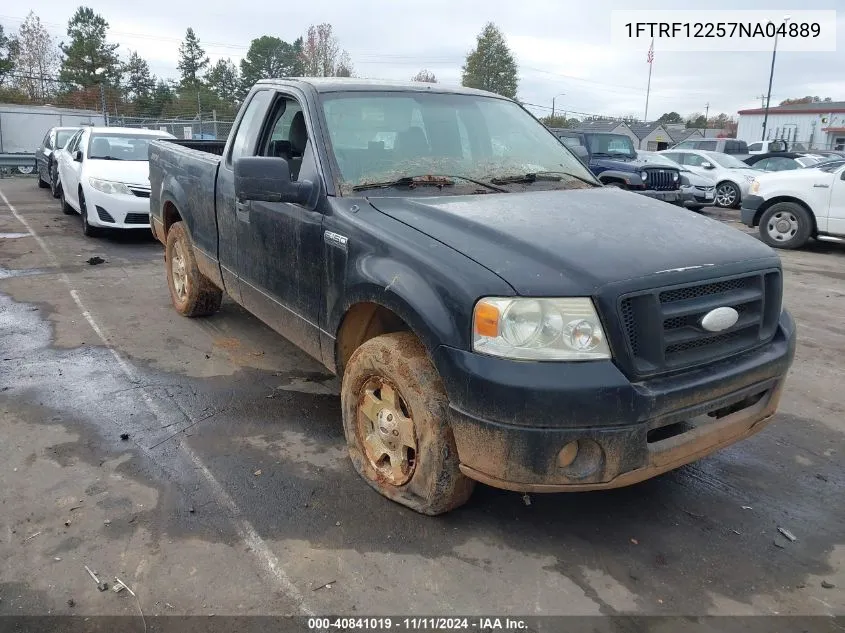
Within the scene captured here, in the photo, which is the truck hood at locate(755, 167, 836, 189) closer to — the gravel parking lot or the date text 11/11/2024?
the gravel parking lot

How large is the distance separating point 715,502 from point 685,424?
751 millimetres

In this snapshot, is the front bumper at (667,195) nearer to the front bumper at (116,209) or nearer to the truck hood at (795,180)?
the truck hood at (795,180)

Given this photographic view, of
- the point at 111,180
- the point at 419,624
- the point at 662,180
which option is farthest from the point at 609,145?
the point at 419,624

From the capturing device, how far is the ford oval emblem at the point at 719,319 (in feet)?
9.00

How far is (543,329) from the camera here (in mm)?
2562

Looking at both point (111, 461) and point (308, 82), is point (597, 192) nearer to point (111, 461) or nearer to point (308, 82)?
point (308, 82)

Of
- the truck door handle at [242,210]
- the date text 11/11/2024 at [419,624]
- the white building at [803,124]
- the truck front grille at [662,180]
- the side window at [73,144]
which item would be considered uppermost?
the white building at [803,124]

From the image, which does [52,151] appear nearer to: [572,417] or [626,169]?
[626,169]

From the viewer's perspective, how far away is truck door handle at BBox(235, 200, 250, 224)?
436 centimetres

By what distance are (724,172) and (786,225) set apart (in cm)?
681

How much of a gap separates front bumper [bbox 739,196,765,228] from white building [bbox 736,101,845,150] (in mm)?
55368

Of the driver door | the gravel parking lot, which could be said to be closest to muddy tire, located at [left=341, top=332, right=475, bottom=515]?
the gravel parking lot

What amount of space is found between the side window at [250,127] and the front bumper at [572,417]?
8.54 ft

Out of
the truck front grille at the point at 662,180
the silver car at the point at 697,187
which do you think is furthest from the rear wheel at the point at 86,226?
the silver car at the point at 697,187
